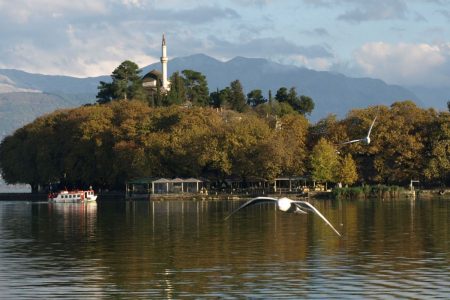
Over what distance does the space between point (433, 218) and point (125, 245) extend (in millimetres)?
30266

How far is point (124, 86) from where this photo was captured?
177 meters

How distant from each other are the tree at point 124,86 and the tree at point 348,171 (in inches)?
2062

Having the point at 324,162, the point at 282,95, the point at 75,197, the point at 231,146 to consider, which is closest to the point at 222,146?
the point at 231,146

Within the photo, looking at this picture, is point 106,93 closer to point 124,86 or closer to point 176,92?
point 124,86

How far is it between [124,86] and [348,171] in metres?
58.8

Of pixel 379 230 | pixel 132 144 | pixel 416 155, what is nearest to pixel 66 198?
pixel 132 144

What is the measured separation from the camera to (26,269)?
4400 cm

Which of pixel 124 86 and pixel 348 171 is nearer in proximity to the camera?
pixel 348 171

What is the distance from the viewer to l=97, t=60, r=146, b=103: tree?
17625 centimetres

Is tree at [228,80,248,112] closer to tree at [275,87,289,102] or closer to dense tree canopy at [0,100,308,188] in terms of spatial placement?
tree at [275,87,289,102]

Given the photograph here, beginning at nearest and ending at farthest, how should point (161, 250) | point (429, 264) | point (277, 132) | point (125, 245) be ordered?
point (429, 264) → point (161, 250) → point (125, 245) → point (277, 132)

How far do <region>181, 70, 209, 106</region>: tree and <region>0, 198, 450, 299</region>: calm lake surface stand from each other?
108 m

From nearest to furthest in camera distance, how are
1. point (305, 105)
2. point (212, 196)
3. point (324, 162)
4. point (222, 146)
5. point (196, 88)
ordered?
point (212, 196)
point (324, 162)
point (222, 146)
point (196, 88)
point (305, 105)

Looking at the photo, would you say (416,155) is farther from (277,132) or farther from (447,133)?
(277,132)
